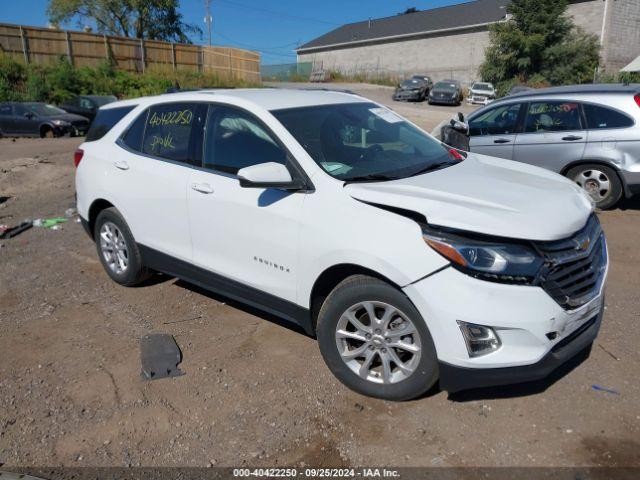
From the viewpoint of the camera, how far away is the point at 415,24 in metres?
51.7

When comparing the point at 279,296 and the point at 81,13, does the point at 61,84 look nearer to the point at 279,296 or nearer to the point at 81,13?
the point at 81,13

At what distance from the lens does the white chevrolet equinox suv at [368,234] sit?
2799 mm

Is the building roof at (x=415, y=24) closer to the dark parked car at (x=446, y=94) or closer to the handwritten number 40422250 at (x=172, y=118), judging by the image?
the dark parked car at (x=446, y=94)

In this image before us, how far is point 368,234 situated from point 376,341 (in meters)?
0.64

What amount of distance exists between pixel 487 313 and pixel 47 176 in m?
9.77

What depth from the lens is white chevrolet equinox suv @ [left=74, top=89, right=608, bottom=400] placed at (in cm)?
280

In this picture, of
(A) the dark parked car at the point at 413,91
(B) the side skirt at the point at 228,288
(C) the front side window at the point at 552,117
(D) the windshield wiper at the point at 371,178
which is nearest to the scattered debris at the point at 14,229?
(B) the side skirt at the point at 228,288

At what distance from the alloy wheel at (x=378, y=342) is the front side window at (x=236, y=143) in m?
1.13

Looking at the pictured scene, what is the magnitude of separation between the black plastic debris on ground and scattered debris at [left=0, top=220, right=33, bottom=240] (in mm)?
3831

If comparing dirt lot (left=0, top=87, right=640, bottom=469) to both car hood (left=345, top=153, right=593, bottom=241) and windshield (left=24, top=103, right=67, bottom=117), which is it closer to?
car hood (left=345, top=153, right=593, bottom=241)

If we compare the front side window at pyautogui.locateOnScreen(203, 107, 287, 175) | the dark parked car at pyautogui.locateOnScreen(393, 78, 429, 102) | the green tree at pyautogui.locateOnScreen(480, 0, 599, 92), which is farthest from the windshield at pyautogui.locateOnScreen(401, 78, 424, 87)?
the front side window at pyautogui.locateOnScreen(203, 107, 287, 175)

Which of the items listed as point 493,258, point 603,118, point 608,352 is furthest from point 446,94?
point 493,258

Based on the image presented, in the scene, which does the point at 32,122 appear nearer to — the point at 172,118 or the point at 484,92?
the point at 172,118

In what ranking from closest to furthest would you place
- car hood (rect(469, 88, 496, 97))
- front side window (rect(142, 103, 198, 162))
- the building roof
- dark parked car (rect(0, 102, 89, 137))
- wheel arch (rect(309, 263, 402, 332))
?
wheel arch (rect(309, 263, 402, 332)) → front side window (rect(142, 103, 198, 162)) → dark parked car (rect(0, 102, 89, 137)) → car hood (rect(469, 88, 496, 97)) → the building roof
